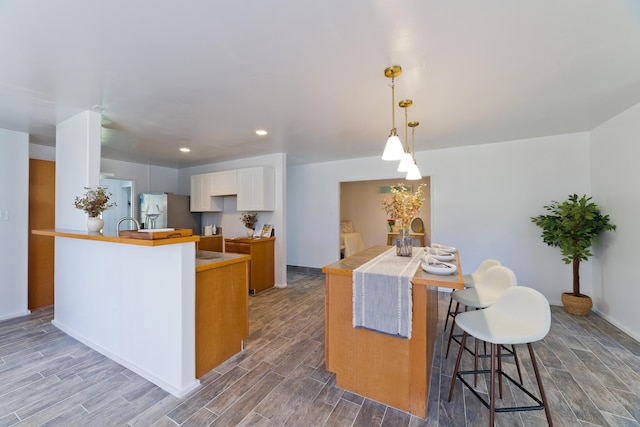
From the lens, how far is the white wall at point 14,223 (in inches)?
127

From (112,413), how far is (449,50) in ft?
10.9

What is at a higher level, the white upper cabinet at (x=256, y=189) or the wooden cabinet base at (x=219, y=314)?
the white upper cabinet at (x=256, y=189)

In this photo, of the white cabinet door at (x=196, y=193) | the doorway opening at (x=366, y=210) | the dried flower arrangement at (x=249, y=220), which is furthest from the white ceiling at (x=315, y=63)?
the doorway opening at (x=366, y=210)

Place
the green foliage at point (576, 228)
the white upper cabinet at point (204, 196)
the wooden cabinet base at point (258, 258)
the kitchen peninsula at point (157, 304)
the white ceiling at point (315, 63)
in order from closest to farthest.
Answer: the white ceiling at point (315, 63) < the kitchen peninsula at point (157, 304) < the green foliage at point (576, 228) < the wooden cabinet base at point (258, 258) < the white upper cabinet at point (204, 196)

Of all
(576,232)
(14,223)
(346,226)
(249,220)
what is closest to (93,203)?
(14,223)

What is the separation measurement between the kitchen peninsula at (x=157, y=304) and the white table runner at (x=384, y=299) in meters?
1.22

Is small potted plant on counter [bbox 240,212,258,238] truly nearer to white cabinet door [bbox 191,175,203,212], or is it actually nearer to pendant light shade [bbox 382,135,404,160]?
white cabinet door [bbox 191,175,203,212]

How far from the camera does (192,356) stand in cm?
193

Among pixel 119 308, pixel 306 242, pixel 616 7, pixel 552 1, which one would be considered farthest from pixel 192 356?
pixel 306 242

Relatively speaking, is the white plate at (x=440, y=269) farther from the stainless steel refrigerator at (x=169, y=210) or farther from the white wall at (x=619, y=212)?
the stainless steel refrigerator at (x=169, y=210)

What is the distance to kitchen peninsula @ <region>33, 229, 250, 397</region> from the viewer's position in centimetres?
186

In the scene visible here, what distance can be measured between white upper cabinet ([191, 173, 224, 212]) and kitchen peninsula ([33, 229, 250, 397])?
102 inches

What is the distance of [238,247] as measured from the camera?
4.40m

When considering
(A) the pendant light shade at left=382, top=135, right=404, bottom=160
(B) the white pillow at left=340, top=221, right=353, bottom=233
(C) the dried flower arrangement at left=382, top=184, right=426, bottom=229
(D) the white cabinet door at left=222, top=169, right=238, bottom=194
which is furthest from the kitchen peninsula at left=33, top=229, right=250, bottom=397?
(B) the white pillow at left=340, top=221, right=353, bottom=233
